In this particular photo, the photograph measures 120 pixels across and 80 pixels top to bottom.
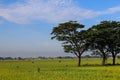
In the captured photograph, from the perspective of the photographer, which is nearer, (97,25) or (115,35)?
(115,35)

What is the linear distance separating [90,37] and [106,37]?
370cm

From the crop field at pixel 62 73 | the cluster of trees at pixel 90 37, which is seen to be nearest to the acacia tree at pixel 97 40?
the cluster of trees at pixel 90 37

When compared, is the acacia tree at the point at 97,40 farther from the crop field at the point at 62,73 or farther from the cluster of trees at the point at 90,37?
the crop field at the point at 62,73

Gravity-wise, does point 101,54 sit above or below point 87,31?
below

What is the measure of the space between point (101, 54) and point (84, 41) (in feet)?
21.6

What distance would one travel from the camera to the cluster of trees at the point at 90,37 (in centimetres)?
7281

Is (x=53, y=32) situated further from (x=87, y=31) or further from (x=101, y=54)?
(x=101, y=54)

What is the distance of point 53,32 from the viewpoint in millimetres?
76125

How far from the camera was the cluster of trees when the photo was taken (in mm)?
72812

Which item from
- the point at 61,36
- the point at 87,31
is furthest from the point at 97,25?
the point at 61,36

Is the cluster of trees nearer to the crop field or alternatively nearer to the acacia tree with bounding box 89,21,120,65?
the acacia tree with bounding box 89,21,120,65

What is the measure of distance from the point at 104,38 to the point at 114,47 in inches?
127

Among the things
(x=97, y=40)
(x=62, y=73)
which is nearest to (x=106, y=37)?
(x=97, y=40)

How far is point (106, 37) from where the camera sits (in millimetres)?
73312
